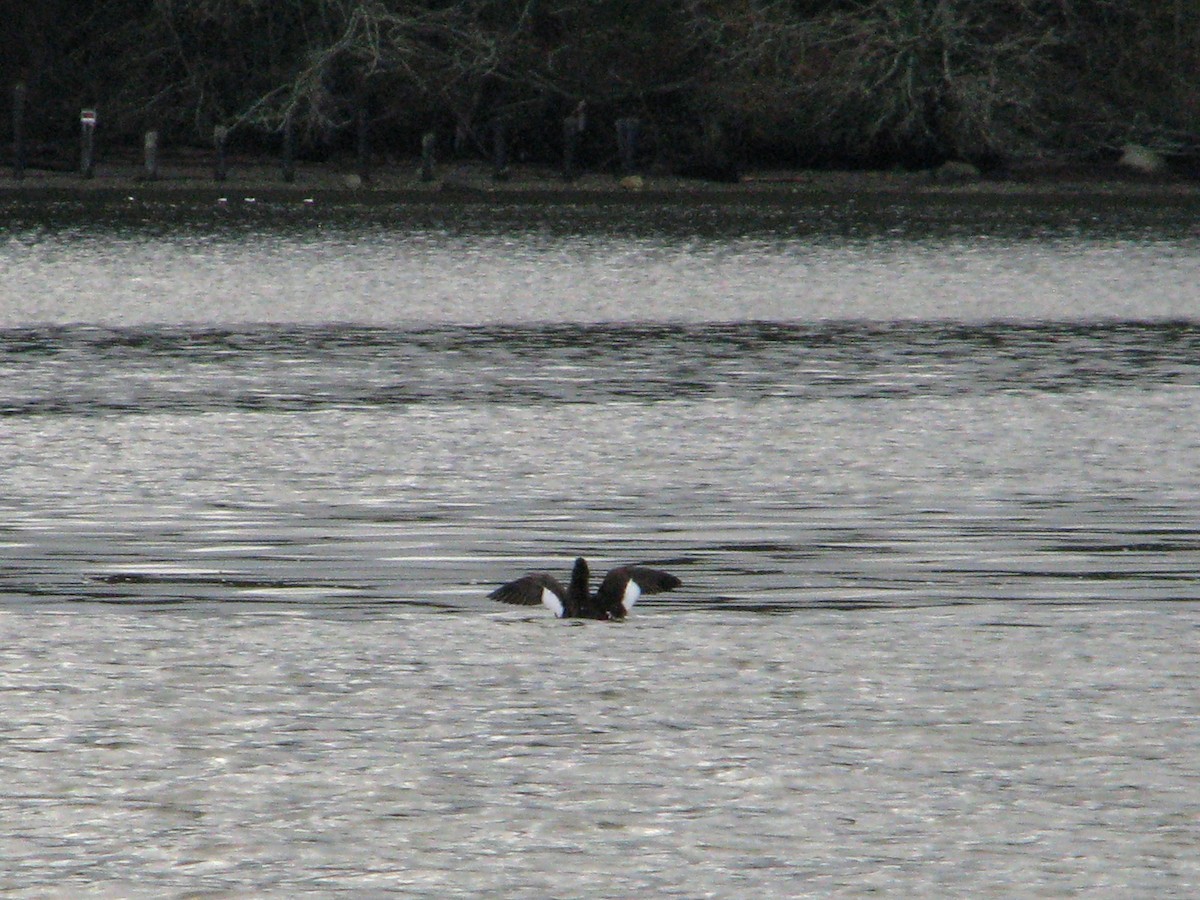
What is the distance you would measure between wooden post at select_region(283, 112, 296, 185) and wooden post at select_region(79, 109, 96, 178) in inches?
133

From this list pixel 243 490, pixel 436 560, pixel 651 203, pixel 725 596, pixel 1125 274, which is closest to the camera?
pixel 725 596

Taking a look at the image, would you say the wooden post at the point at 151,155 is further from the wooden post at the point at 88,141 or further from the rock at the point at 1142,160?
the rock at the point at 1142,160

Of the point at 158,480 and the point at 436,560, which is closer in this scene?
the point at 436,560

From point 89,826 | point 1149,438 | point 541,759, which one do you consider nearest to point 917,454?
point 1149,438

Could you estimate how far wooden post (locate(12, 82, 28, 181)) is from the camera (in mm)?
47906

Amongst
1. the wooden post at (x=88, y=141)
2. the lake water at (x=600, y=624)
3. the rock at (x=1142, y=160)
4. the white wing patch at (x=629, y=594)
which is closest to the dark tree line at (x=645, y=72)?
the rock at (x=1142, y=160)

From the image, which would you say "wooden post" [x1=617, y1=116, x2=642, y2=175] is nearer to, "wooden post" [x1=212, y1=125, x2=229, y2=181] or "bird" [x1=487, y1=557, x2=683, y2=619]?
"wooden post" [x1=212, y1=125, x2=229, y2=181]

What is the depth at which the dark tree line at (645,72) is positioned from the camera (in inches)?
1849

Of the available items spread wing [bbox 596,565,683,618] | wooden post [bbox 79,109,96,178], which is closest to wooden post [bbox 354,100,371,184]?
wooden post [bbox 79,109,96,178]

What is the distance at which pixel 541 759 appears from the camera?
7.25 m

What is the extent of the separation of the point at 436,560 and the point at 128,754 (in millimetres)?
3286

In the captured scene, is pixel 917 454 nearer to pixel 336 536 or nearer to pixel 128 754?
pixel 336 536

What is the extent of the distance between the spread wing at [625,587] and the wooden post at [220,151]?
3943 cm

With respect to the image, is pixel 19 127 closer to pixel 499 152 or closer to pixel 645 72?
pixel 499 152
